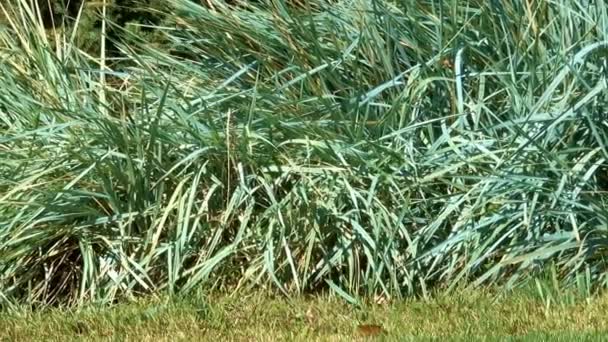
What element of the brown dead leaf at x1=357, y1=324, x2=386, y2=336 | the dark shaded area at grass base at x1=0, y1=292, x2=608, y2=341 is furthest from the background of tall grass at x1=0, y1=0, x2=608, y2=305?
the brown dead leaf at x1=357, y1=324, x2=386, y2=336

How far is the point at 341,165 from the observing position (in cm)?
560

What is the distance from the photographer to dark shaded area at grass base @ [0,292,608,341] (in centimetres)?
451

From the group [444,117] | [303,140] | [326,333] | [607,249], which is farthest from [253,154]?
[607,249]

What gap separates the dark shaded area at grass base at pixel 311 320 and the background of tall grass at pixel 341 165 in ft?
0.61

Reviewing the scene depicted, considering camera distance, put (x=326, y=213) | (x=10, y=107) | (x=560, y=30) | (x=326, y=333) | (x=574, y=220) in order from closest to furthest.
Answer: (x=326, y=333) < (x=574, y=220) < (x=326, y=213) < (x=560, y=30) < (x=10, y=107)

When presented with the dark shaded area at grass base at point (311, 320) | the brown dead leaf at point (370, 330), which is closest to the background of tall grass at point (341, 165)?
the dark shaded area at grass base at point (311, 320)

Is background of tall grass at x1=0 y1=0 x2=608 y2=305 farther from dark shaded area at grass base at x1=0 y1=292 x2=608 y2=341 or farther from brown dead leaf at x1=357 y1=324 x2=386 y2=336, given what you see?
brown dead leaf at x1=357 y1=324 x2=386 y2=336

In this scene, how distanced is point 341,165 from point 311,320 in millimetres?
1008

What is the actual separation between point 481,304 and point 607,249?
70 cm

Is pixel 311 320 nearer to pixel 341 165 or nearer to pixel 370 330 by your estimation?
pixel 370 330

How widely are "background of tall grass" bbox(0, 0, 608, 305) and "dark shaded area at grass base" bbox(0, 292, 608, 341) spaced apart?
0.61 feet

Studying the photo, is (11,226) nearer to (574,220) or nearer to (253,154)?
(253,154)

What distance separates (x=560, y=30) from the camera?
5789 mm

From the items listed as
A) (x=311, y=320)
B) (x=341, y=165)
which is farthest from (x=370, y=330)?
(x=341, y=165)
